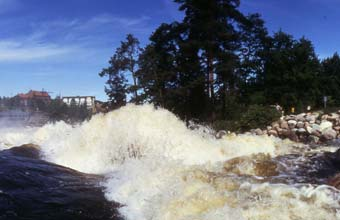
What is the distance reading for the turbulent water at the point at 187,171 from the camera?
4207 millimetres

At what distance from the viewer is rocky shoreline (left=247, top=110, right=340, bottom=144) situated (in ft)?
39.8

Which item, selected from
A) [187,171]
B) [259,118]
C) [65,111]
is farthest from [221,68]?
[65,111]

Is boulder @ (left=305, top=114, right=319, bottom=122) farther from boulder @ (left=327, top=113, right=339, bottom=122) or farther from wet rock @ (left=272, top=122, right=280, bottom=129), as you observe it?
wet rock @ (left=272, top=122, right=280, bottom=129)

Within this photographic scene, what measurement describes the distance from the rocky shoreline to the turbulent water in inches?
67.7

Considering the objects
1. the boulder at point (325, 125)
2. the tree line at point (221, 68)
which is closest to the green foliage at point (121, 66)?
the tree line at point (221, 68)

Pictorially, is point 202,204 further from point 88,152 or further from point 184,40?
point 184,40

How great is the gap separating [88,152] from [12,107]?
39031mm

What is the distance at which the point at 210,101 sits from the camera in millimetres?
18938

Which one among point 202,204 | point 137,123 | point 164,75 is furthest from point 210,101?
point 202,204

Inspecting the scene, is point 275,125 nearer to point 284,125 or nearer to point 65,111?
point 284,125

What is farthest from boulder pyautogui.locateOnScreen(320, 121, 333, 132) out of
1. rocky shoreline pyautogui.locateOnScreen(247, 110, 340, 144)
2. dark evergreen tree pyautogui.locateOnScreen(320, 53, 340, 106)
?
dark evergreen tree pyautogui.locateOnScreen(320, 53, 340, 106)

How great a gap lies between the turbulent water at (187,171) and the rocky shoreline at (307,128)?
1721 mm

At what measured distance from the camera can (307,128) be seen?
500 inches

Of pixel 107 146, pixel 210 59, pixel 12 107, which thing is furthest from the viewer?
pixel 12 107
